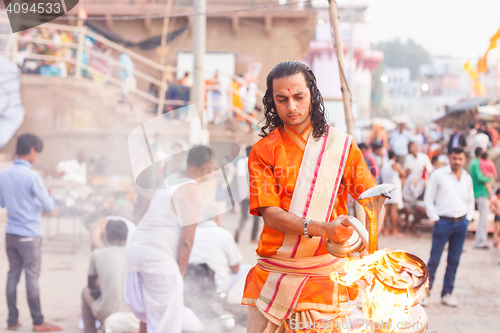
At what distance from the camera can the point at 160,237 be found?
4.88 metres

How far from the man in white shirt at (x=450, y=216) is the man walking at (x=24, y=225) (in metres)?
4.15

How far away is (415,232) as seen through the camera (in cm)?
1251

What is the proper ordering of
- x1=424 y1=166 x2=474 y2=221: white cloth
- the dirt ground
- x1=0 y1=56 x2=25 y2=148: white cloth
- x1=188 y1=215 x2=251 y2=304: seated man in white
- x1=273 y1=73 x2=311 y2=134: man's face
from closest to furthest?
x1=273 y1=73 x2=311 y2=134: man's face
x1=188 y1=215 x2=251 y2=304: seated man in white
the dirt ground
x1=424 y1=166 x2=474 y2=221: white cloth
x1=0 y1=56 x2=25 y2=148: white cloth

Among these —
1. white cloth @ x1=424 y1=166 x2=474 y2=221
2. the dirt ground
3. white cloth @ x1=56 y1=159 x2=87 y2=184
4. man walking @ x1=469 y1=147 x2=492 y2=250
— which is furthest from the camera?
white cloth @ x1=56 y1=159 x2=87 y2=184

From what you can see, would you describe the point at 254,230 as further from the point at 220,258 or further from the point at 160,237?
the point at 160,237

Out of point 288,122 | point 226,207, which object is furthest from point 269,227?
point 226,207

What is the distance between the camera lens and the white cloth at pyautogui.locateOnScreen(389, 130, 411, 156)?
55.7 ft

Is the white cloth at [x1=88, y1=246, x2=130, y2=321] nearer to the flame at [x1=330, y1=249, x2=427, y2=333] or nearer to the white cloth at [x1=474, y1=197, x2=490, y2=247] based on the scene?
the flame at [x1=330, y1=249, x2=427, y2=333]

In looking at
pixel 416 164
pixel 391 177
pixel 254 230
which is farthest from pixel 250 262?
pixel 416 164

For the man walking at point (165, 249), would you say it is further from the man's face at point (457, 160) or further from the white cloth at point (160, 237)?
the man's face at point (457, 160)

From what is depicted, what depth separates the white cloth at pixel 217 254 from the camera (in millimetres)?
5863

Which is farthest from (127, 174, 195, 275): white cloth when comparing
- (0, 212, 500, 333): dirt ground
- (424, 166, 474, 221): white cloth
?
(424, 166, 474, 221): white cloth

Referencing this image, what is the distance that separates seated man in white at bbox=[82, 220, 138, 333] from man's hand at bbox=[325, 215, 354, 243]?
11.8ft

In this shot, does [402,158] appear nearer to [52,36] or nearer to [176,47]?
[176,47]
